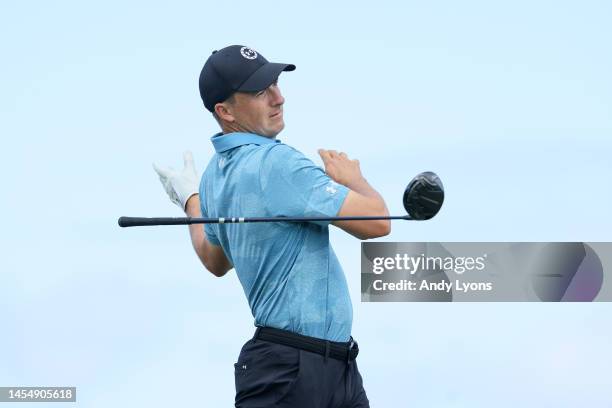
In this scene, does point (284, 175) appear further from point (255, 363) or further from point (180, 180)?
point (180, 180)

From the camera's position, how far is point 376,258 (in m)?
9.52

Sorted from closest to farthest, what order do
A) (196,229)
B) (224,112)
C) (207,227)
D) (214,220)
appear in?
(214,220) → (224,112) → (207,227) → (196,229)

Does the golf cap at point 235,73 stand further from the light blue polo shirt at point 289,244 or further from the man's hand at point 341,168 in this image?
the man's hand at point 341,168

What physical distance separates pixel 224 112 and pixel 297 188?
0.71 m

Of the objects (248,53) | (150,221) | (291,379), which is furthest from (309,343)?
(248,53)

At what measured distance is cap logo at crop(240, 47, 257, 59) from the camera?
576cm

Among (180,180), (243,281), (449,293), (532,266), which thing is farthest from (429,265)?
(243,281)

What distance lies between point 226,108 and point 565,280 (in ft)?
16.7

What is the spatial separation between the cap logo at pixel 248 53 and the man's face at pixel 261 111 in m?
0.20

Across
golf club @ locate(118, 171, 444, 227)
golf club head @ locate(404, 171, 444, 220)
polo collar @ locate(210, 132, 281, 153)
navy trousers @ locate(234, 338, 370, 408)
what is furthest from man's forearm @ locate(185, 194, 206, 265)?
golf club head @ locate(404, 171, 444, 220)

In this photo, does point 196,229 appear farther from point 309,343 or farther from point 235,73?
point 309,343

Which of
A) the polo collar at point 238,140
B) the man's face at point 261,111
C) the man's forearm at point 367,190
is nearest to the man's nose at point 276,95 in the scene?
the man's face at point 261,111

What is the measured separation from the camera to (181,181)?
650cm

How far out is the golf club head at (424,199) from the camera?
5.25 metres
